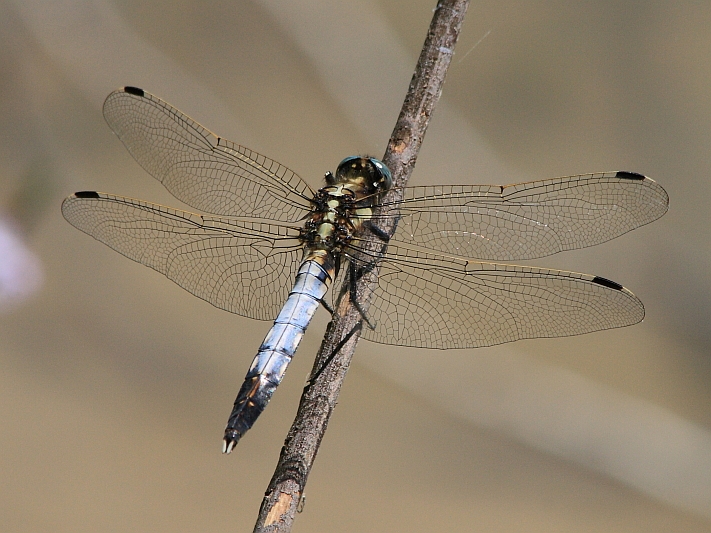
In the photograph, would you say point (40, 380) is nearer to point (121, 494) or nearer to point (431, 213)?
point (121, 494)

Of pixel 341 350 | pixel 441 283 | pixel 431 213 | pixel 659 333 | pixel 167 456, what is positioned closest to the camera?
pixel 341 350

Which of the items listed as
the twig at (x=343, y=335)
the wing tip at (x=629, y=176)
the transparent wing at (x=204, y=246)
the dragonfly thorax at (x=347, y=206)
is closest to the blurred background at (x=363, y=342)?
the transparent wing at (x=204, y=246)

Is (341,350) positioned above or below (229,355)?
below

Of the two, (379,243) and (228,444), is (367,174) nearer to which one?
(379,243)

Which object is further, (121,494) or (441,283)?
(121,494)

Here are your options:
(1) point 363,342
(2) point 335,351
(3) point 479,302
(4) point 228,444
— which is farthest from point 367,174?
(1) point 363,342

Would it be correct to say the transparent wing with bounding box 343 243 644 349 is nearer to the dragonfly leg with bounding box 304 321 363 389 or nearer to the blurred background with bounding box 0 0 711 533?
the dragonfly leg with bounding box 304 321 363 389

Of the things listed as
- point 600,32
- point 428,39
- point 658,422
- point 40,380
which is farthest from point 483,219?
point 600,32

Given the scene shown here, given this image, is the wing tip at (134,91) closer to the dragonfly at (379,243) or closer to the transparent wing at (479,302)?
the dragonfly at (379,243)
